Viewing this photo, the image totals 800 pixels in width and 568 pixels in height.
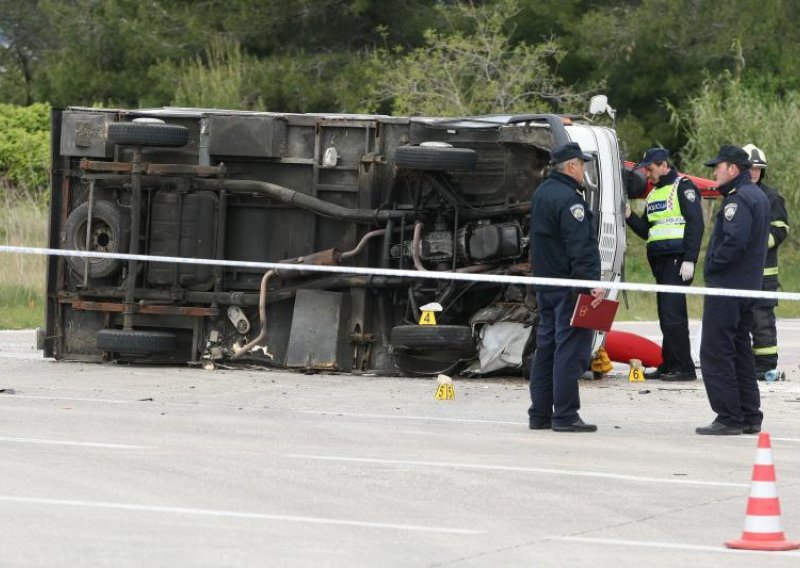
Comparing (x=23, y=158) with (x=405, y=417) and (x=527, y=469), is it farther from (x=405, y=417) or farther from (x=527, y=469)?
(x=527, y=469)

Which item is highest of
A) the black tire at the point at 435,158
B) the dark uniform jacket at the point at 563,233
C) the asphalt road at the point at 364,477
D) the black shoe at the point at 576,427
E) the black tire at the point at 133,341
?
the black tire at the point at 435,158

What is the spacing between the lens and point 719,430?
35.7 ft

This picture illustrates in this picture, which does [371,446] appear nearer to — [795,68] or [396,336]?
[396,336]

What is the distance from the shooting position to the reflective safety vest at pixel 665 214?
47.0 feet

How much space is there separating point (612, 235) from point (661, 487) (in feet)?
18.2

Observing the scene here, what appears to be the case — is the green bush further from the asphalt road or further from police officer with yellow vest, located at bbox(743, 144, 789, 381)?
the asphalt road

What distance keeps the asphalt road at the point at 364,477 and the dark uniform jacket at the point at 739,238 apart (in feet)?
3.43

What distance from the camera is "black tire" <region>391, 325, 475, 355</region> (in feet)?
45.0

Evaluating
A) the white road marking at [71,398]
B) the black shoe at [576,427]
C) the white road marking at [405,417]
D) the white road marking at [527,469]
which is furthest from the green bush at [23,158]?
the white road marking at [527,469]

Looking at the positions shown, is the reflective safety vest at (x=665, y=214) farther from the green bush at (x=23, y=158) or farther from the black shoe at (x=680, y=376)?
the green bush at (x=23, y=158)

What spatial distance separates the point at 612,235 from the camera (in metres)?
14.1

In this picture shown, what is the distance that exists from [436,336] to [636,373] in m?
1.92

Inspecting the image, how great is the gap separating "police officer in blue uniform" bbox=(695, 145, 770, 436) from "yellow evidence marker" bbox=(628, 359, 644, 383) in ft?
10.8

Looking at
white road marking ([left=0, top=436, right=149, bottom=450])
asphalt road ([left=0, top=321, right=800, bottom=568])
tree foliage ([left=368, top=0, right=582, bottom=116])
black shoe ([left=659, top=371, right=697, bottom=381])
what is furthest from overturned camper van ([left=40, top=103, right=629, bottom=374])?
tree foliage ([left=368, top=0, right=582, bottom=116])
